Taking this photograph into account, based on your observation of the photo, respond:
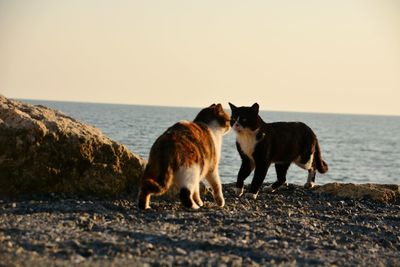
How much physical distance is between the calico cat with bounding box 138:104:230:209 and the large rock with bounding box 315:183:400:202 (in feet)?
12.5

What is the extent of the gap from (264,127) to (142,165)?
285 centimetres

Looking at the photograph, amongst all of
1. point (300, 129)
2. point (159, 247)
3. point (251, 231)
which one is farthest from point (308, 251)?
point (300, 129)

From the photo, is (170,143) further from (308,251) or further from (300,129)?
(300,129)

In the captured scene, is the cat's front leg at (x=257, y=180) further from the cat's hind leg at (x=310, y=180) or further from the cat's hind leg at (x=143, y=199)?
the cat's hind leg at (x=143, y=199)

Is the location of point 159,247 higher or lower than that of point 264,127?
lower

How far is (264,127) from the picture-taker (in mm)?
13398

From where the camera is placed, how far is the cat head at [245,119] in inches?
505

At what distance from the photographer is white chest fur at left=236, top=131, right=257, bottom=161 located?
13094mm

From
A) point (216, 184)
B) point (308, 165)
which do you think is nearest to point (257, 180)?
point (216, 184)

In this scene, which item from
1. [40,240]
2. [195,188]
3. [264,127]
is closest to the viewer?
[40,240]

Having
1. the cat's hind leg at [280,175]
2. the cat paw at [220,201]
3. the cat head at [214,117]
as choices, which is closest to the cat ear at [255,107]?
the cat head at [214,117]

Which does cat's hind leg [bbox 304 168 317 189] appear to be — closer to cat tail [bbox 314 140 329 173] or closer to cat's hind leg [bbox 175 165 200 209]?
cat tail [bbox 314 140 329 173]

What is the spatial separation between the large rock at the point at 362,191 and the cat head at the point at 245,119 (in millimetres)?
2530

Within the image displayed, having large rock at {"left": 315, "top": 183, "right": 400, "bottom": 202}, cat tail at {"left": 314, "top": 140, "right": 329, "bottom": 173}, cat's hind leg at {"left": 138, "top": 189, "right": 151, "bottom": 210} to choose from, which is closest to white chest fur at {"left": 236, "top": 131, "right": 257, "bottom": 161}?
large rock at {"left": 315, "top": 183, "right": 400, "bottom": 202}
